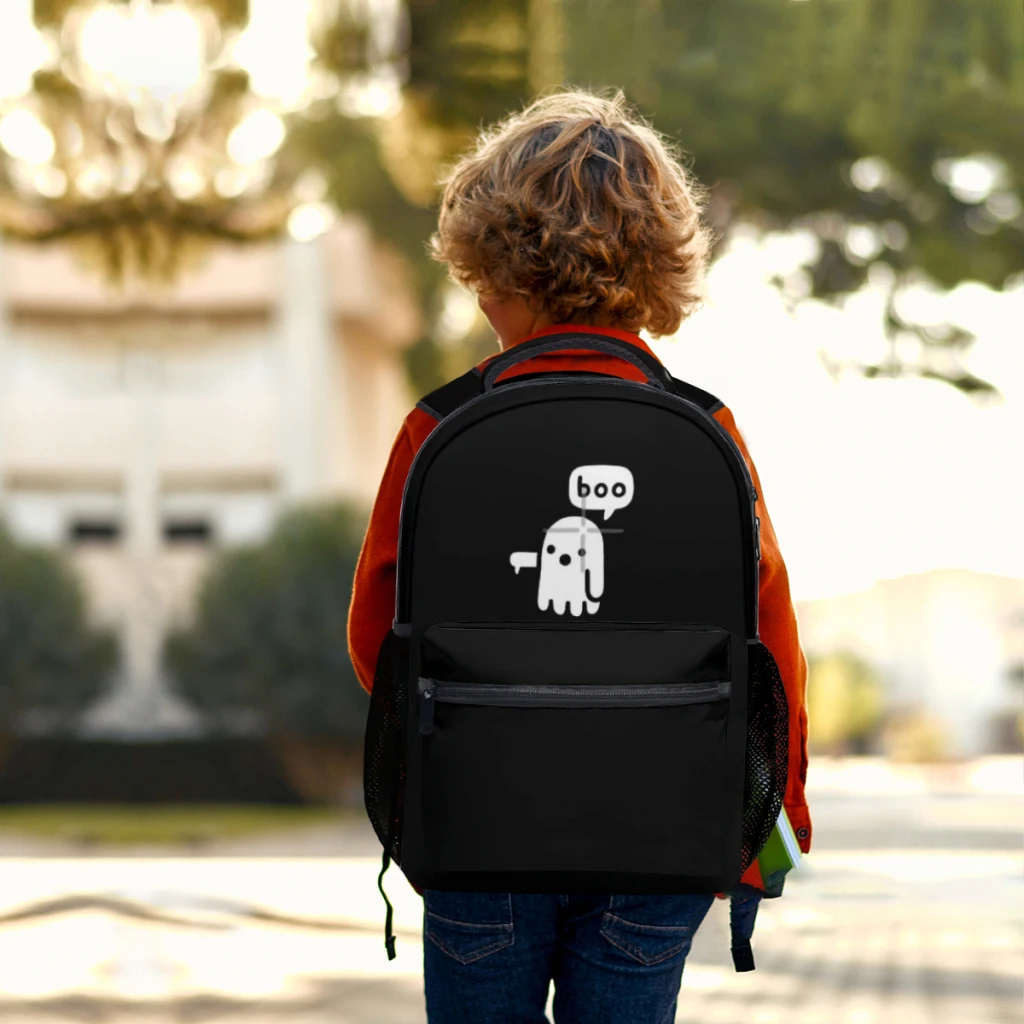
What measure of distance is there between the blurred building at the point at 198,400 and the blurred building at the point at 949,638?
72.7 ft

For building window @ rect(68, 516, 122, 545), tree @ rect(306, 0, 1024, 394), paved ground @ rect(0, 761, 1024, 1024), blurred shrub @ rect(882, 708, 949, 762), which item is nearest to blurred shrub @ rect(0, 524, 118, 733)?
building window @ rect(68, 516, 122, 545)

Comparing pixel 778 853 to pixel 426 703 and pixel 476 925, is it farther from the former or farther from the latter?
pixel 426 703

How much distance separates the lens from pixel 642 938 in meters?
1.96

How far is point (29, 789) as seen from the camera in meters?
22.5

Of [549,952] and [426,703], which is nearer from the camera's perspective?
[426,703]

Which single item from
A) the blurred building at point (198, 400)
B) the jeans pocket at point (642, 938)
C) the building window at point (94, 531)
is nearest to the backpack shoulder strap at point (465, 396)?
the jeans pocket at point (642, 938)

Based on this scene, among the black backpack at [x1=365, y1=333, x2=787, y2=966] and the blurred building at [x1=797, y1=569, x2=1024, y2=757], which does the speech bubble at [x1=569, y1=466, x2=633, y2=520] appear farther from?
the blurred building at [x1=797, y1=569, x2=1024, y2=757]

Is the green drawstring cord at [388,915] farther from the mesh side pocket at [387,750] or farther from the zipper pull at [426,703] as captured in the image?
the zipper pull at [426,703]

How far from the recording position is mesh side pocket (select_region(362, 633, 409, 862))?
195 centimetres

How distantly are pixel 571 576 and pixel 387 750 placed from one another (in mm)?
326

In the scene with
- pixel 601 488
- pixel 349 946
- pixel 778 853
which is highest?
pixel 601 488

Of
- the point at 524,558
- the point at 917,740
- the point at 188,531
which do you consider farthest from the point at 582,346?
the point at 917,740

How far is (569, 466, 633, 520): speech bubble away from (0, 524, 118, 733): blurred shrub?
20.5m

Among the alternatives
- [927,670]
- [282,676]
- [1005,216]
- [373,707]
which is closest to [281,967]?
[373,707]
